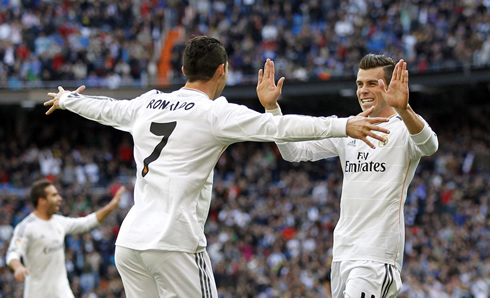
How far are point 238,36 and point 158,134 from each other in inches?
769

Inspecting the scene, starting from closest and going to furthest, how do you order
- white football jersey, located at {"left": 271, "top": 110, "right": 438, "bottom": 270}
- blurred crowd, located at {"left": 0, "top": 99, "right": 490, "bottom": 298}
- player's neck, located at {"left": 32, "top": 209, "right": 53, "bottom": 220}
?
white football jersey, located at {"left": 271, "top": 110, "right": 438, "bottom": 270}
player's neck, located at {"left": 32, "top": 209, "right": 53, "bottom": 220}
blurred crowd, located at {"left": 0, "top": 99, "right": 490, "bottom": 298}

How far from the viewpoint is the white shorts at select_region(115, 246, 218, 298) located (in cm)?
465

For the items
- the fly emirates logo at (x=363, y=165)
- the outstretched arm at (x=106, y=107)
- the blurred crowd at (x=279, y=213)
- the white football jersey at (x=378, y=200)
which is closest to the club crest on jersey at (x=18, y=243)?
the outstretched arm at (x=106, y=107)

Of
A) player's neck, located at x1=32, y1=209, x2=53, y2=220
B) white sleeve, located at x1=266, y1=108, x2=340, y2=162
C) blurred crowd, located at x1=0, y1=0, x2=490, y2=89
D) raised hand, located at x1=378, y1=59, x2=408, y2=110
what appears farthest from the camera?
blurred crowd, located at x1=0, y1=0, x2=490, y2=89

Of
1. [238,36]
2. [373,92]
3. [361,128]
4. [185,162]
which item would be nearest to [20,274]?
[185,162]

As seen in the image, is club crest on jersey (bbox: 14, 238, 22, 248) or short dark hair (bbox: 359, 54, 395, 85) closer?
short dark hair (bbox: 359, 54, 395, 85)

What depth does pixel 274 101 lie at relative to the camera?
561 centimetres

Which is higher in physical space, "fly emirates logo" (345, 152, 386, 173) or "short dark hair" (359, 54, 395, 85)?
"short dark hair" (359, 54, 395, 85)

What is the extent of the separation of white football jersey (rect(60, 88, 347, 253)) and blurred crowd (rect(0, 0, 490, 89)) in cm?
1691

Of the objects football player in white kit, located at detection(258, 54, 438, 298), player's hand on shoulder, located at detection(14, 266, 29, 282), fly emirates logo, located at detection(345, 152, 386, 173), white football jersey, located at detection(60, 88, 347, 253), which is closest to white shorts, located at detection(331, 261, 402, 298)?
football player in white kit, located at detection(258, 54, 438, 298)

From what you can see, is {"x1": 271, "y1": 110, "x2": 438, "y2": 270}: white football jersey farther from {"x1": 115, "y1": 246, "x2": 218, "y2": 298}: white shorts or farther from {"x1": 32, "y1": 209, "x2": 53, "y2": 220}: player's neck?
{"x1": 32, "y1": 209, "x2": 53, "y2": 220}: player's neck

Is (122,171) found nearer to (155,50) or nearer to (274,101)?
(155,50)

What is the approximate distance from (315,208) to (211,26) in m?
8.42

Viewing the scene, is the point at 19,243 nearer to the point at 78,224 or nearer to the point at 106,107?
the point at 78,224
